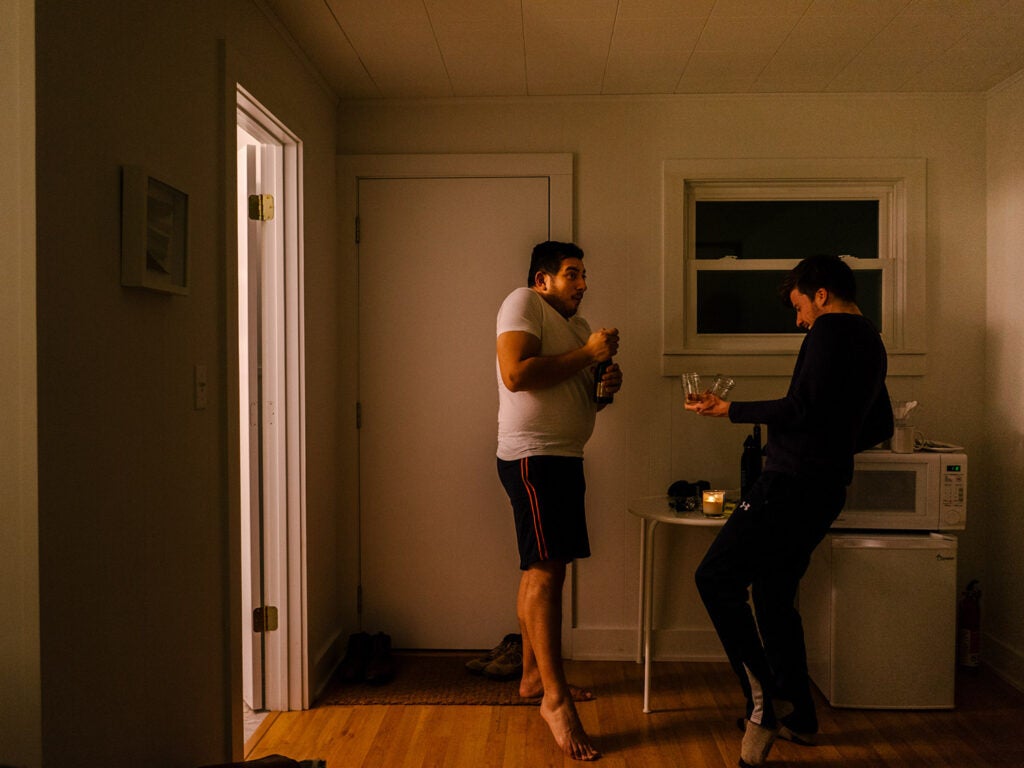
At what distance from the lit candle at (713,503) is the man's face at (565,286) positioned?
2.68 feet

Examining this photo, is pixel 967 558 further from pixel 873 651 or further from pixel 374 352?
pixel 374 352

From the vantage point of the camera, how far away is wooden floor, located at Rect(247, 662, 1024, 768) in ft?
7.61

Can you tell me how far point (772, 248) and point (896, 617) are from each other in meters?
1.55

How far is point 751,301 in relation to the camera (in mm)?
3209

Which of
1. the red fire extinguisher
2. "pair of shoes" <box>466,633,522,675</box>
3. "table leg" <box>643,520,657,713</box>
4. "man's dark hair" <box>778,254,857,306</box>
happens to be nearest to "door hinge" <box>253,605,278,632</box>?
"pair of shoes" <box>466,633,522,675</box>

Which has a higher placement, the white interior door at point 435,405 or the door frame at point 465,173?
the door frame at point 465,173

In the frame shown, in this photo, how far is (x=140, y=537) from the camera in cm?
155

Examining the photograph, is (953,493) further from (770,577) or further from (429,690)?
(429,690)

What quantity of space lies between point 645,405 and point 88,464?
2.24 meters

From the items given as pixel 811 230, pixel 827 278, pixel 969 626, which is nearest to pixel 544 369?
pixel 827 278

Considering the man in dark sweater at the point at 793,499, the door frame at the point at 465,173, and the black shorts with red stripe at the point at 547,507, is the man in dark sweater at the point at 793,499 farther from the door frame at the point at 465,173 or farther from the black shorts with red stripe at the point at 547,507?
the door frame at the point at 465,173

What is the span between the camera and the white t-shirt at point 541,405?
2.39 m

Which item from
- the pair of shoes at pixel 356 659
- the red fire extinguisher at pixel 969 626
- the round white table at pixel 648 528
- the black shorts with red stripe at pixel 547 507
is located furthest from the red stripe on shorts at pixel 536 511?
the red fire extinguisher at pixel 969 626

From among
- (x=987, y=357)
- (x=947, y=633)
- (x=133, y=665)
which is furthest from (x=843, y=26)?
(x=133, y=665)
